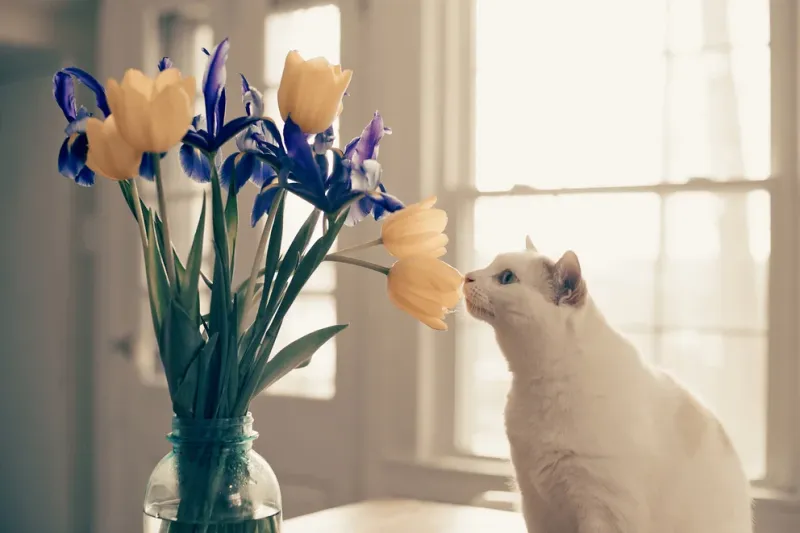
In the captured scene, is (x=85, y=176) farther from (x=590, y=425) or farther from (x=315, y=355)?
(x=315, y=355)

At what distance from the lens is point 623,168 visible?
6.57 feet

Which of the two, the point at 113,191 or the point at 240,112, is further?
the point at 113,191

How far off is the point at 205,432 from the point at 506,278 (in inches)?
22.5

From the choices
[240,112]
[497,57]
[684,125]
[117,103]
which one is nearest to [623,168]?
[684,125]

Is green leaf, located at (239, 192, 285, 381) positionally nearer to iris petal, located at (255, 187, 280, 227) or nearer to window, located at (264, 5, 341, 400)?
iris petal, located at (255, 187, 280, 227)

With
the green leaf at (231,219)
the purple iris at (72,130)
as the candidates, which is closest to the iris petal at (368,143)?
the green leaf at (231,219)

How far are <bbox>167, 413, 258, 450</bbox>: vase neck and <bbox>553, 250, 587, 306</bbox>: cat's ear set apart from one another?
559 mm

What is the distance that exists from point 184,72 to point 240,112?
478 mm

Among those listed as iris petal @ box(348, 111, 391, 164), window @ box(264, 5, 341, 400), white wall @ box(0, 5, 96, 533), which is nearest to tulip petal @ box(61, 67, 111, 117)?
iris petal @ box(348, 111, 391, 164)

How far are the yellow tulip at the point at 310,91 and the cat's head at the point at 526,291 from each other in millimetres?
500

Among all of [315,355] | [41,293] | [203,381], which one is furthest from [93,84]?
[41,293]

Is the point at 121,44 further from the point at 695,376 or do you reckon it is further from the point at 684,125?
the point at 695,376

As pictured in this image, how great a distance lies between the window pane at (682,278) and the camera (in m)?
1.81

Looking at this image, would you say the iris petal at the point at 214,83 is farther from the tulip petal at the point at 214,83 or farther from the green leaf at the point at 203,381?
the green leaf at the point at 203,381
